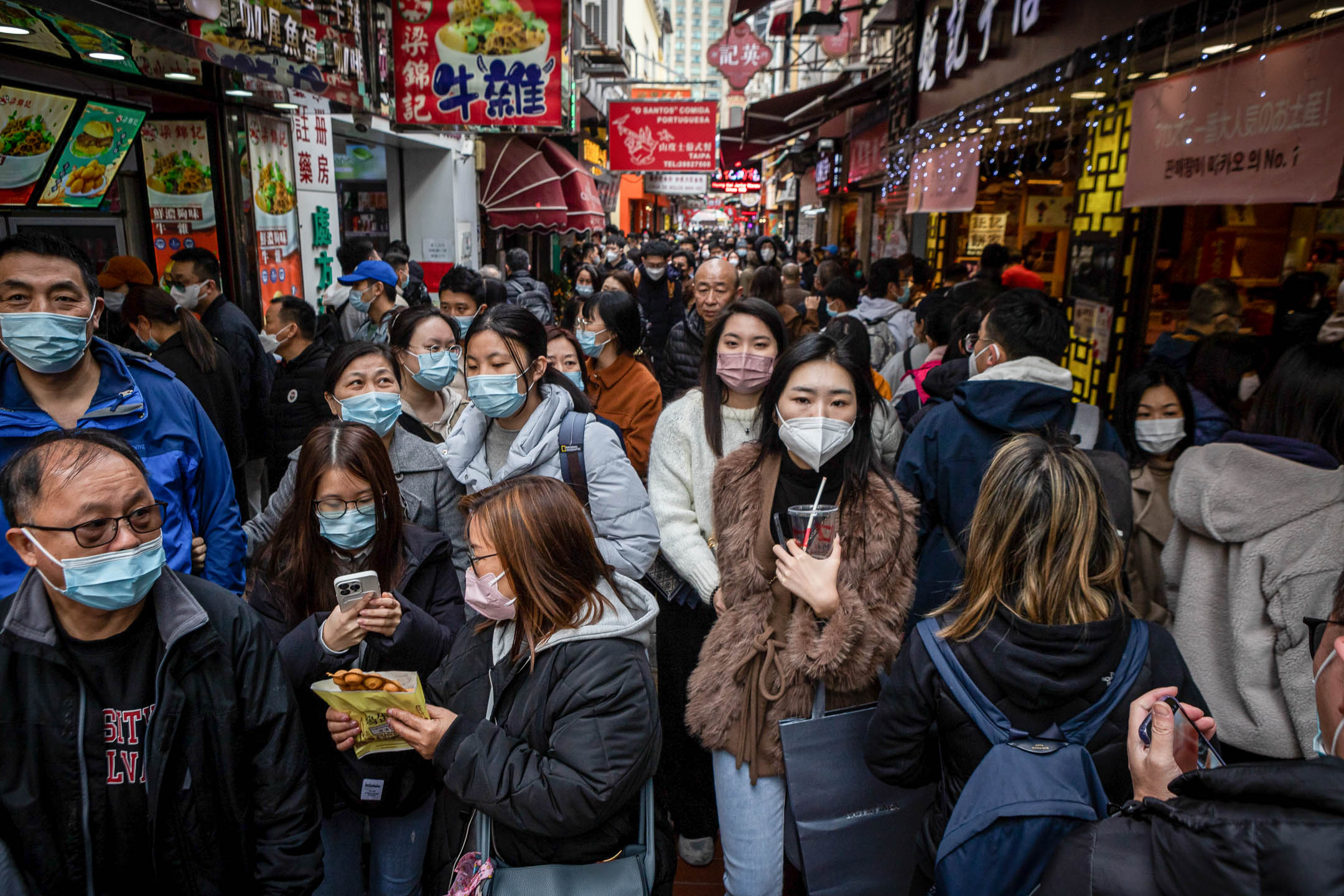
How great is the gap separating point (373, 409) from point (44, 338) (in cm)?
105

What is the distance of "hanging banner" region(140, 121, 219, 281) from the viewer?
5.74 m

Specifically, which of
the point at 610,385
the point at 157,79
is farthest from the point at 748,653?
the point at 157,79

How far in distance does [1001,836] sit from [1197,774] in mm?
609

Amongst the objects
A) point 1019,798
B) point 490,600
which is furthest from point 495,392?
point 1019,798

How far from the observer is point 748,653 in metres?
2.39

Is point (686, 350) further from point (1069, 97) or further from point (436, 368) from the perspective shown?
point (1069, 97)

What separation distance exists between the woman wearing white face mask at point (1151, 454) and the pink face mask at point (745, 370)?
1450 millimetres

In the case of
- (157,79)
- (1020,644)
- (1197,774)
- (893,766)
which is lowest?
(893,766)

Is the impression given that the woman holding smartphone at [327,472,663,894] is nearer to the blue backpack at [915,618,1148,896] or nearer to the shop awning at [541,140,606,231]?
the blue backpack at [915,618,1148,896]

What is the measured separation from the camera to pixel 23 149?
162 inches

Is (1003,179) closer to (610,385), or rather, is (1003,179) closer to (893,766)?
(610,385)

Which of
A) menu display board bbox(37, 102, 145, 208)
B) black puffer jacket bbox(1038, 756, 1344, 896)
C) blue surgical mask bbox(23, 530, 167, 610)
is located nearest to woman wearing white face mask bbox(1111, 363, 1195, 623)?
black puffer jacket bbox(1038, 756, 1344, 896)

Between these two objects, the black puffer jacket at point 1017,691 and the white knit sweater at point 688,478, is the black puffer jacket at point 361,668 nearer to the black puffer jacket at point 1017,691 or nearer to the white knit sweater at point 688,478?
the white knit sweater at point 688,478

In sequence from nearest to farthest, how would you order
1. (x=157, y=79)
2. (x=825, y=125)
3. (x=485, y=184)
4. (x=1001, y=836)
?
(x=1001, y=836) < (x=157, y=79) < (x=485, y=184) < (x=825, y=125)
